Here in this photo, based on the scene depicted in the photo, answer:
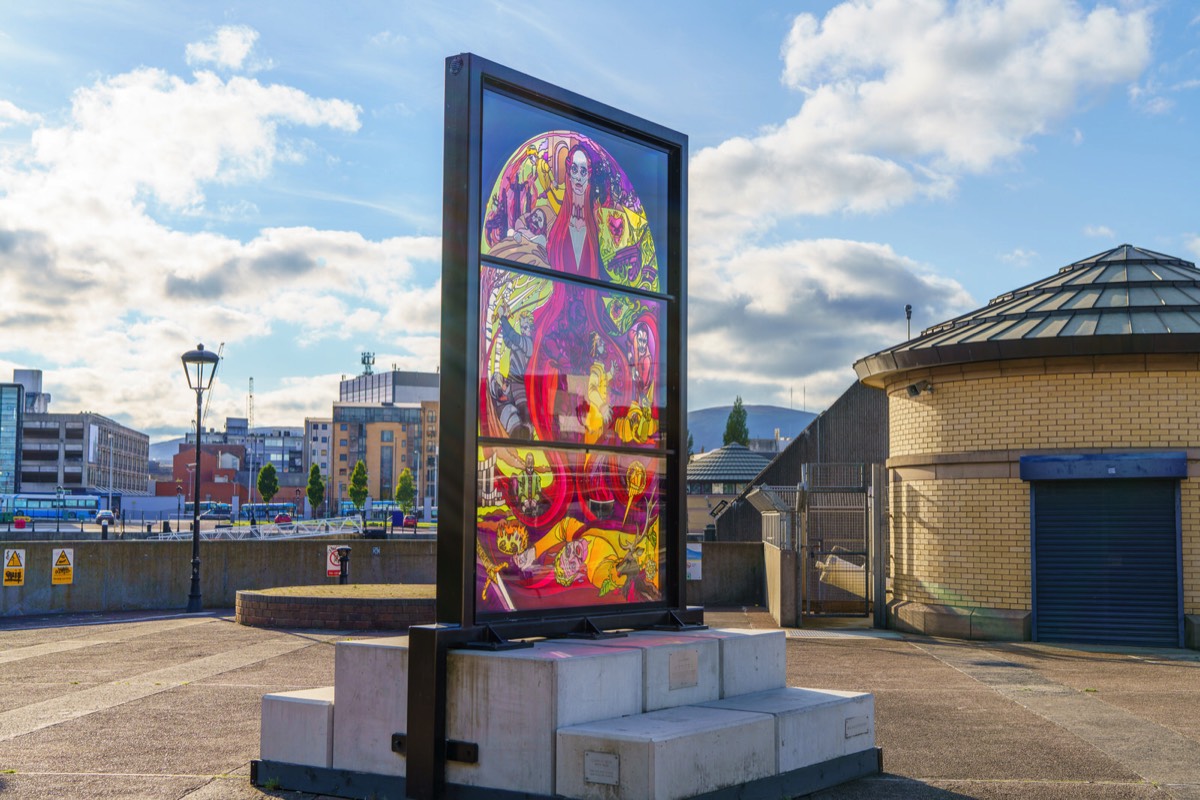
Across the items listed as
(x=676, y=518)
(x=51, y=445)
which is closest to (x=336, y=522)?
(x=676, y=518)

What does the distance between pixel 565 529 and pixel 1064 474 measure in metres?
12.6

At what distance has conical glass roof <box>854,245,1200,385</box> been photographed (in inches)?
734

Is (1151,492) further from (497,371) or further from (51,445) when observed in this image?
(51,445)

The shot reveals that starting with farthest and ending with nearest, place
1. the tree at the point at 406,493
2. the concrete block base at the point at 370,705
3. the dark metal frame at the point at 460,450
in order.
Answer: the tree at the point at 406,493, the concrete block base at the point at 370,705, the dark metal frame at the point at 460,450

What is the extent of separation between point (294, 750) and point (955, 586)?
46.9 ft

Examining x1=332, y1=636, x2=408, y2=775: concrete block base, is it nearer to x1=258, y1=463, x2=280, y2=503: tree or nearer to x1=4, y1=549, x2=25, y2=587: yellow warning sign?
x1=4, y1=549, x2=25, y2=587: yellow warning sign

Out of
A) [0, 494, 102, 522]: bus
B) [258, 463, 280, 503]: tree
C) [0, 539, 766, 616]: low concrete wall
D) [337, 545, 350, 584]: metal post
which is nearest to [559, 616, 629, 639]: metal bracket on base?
[0, 539, 766, 616]: low concrete wall

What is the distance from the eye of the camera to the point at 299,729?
8695 millimetres

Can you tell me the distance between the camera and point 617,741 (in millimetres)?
7270

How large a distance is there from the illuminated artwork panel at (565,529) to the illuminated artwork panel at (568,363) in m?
0.21

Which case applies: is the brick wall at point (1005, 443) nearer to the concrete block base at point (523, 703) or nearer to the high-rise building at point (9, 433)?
the concrete block base at point (523, 703)

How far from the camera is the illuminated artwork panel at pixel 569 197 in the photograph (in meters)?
8.82

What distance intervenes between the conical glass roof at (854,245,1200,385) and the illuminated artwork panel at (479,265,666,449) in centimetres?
1109

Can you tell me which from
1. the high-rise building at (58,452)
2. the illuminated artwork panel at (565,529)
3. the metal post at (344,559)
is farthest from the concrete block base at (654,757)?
the high-rise building at (58,452)
